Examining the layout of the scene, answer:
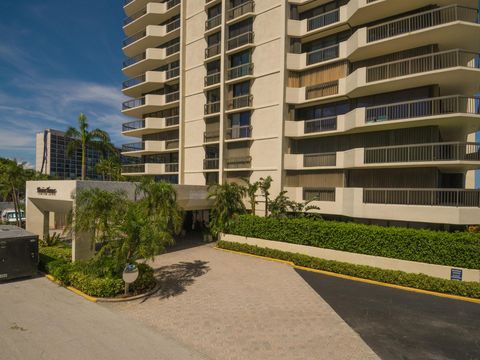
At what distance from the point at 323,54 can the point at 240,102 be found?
8.63 metres

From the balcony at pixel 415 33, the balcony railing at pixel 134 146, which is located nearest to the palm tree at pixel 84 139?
the balcony railing at pixel 134 146

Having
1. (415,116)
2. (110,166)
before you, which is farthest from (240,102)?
(110,166)

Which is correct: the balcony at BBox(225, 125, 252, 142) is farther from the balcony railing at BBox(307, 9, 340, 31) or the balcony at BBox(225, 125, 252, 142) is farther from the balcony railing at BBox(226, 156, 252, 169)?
the balcony railing at BBox(307, 9, 340, 31)

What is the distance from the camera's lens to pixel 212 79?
92.1 feet

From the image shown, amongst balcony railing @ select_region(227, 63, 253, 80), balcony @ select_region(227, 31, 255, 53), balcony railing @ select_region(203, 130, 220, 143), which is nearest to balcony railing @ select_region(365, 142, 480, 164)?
balcony railing @ select_region(227, 63, 253, 80)

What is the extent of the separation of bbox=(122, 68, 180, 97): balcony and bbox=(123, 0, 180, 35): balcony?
23.1ft

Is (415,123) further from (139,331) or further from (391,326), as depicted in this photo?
(139,331)

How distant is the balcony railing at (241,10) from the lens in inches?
993

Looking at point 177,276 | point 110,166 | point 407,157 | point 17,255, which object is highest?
point 110,166

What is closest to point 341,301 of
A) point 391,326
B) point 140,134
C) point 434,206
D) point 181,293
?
point 391,326

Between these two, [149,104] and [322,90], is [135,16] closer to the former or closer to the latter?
[149,104]

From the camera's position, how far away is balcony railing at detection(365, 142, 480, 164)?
16.4m

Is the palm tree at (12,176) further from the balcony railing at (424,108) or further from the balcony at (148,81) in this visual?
the balcony railing at (424,108)

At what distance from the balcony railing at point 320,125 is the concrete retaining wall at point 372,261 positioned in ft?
33.4
